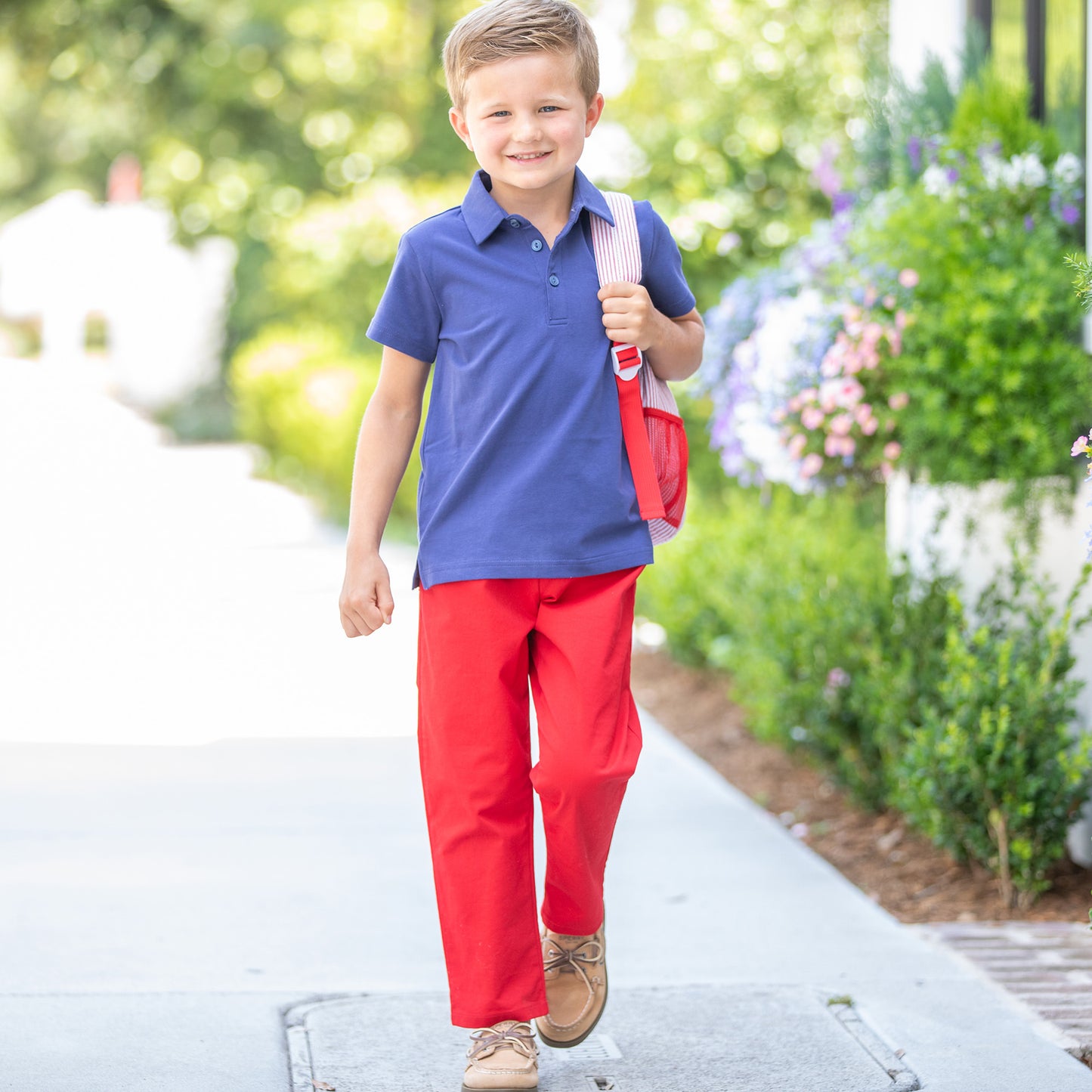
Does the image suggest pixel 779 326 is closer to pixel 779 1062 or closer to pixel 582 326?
pixel 582 326

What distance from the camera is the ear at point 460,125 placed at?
8.27 feet

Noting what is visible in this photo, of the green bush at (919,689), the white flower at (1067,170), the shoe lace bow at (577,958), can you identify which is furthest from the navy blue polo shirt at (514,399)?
the white flower at (1067,170)

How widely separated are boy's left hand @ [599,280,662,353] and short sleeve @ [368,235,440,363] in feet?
0.92

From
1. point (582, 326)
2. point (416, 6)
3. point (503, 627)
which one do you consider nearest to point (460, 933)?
point (503, 627)

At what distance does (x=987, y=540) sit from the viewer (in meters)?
4.47

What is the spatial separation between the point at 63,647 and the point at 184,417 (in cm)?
1902

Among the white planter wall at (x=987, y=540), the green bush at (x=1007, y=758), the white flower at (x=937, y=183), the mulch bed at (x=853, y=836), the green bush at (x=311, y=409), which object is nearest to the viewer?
the green bush at (x=1007, y=758)

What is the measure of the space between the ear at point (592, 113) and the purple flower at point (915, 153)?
2303 millimetres

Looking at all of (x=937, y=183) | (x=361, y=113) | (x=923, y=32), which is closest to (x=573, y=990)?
(x=937, y=183)

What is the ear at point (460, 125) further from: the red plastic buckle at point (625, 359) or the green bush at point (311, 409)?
the green bush at point (311, 409)

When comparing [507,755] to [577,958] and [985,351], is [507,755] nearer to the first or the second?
[577,958]

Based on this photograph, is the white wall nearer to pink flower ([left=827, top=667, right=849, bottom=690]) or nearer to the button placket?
pink flower ([left=827, top=667, right=849, bottom=690])

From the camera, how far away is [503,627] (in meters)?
2.46

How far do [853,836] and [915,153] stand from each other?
203 centimetres
